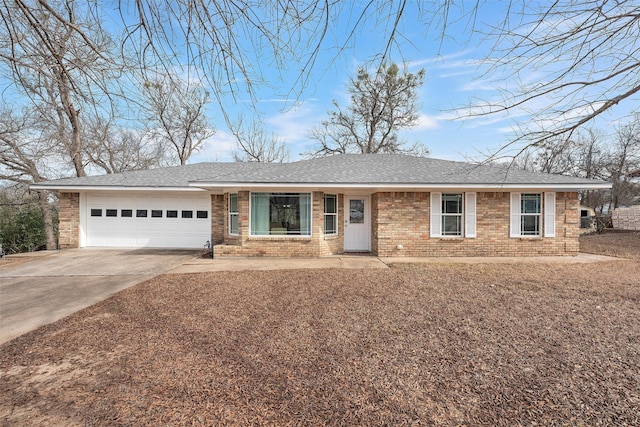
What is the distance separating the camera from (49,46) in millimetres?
2621

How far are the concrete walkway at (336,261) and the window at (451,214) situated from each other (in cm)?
92

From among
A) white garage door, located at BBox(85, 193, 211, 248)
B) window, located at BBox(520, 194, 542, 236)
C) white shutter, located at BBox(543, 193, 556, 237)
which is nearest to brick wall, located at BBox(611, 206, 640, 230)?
white shutter, located at BBox(543, 193, 556, 237)

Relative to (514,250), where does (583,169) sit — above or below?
above

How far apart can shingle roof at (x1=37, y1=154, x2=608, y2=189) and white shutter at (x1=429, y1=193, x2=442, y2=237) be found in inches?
27.4

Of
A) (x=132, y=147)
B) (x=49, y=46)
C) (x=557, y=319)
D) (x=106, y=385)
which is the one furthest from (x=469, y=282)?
(x=132, y=147)

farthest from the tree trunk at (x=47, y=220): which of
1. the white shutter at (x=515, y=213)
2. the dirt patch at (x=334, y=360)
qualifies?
the white shutter at (x=515, y=213)

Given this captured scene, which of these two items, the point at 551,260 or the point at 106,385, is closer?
the point at 106,385

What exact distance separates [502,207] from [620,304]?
523 centimetres

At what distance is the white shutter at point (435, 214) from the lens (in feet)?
32.1

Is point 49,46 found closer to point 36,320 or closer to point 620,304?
point 36,320

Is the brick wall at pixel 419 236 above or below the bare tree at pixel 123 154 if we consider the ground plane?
below

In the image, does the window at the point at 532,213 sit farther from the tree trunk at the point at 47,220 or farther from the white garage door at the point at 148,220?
the tree trunk at the point at 47,220

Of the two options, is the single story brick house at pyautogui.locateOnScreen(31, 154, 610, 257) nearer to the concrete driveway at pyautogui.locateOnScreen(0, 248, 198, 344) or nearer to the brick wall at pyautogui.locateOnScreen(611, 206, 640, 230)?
the concrete driveway at pyautogui.locateOnScreen(0, 248, 198, 344)

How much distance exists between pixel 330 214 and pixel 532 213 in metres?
6.59
